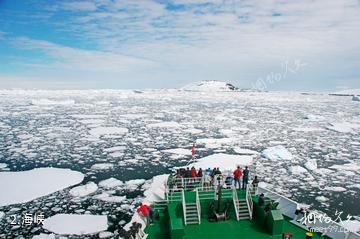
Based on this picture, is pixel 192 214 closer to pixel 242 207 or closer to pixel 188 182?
pixel 188 182

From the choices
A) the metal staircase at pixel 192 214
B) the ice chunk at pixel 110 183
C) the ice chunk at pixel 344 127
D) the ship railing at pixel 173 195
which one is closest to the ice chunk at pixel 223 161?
the ice chunk at pixel 110 183

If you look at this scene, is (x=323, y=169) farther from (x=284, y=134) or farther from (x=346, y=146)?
(x=284, y=134)

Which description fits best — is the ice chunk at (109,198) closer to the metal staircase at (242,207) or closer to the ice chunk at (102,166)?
the ice chunk at (102,166)

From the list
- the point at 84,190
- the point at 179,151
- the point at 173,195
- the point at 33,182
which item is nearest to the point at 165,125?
the point at 179,151

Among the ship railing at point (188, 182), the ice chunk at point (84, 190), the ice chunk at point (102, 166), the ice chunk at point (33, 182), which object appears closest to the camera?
the ship railing at point (188, 182)

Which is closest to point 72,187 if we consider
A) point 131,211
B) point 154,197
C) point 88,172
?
point 88,172
